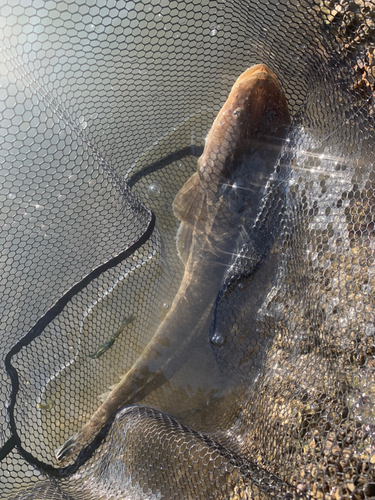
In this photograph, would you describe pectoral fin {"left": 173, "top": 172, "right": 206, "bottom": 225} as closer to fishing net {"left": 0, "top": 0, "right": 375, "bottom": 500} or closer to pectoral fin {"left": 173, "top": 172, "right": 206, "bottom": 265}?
pectoral fin {"left": 173, "top": 172, "right": 206, "bottom": 265}

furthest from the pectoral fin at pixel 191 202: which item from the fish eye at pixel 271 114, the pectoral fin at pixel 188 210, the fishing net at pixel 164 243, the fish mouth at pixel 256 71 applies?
the fish mouth at pixel 256 71

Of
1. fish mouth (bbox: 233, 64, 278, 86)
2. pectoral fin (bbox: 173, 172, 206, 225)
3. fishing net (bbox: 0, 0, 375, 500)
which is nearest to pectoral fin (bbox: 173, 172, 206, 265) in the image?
pectoral fin (bbox: 173, 172, 206, 225)

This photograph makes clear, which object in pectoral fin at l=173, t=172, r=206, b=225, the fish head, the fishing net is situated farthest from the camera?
pectoral fin at l=173, t=172, r=206, b=225

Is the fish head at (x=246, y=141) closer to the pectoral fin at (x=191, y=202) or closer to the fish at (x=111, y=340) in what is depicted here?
the pectoral fin at (x=191, y=202)

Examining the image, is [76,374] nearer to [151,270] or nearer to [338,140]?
[151,270]

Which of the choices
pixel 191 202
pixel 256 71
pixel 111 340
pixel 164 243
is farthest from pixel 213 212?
pixel 111 340

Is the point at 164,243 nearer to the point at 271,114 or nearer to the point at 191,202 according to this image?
the point at 191,202
